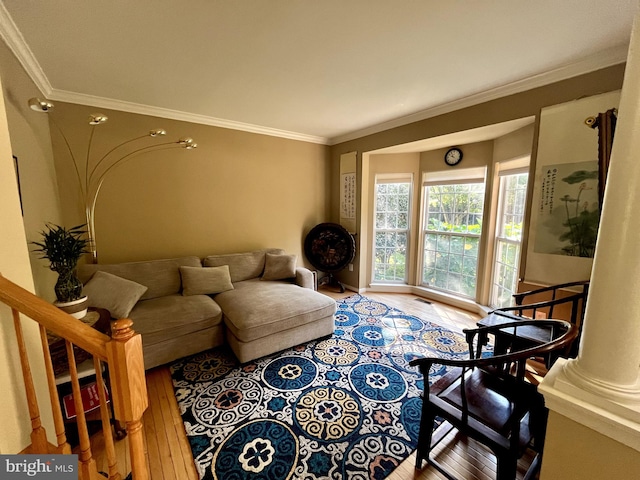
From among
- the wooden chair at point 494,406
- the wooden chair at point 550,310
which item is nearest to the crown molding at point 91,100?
the wooden chair at point 494,406

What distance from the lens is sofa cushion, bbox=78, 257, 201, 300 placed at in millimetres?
2590

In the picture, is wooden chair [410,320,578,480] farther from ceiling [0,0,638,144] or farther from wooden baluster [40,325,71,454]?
ceiling [0,0,638,144]

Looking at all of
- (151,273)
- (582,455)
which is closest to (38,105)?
(151,273)

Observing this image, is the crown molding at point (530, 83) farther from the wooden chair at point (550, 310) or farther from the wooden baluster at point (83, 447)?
the wooden baluster at point (83, 447)

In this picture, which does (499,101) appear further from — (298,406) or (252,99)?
(298,406)

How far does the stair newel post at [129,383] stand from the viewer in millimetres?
815

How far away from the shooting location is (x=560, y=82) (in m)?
2.17

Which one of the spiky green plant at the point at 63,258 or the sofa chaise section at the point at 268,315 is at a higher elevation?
the spiky green plant at the point at 63,258

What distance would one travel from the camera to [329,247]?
423 cm

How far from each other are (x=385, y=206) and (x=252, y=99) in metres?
2.62

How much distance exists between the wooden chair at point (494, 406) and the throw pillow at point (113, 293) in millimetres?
2418

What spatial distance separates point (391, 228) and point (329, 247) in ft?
3.67

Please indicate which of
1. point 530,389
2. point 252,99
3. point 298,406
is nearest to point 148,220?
point 252,99

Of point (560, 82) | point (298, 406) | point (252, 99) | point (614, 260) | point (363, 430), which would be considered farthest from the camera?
point (252, 99)
